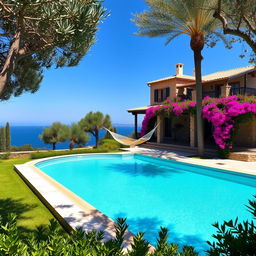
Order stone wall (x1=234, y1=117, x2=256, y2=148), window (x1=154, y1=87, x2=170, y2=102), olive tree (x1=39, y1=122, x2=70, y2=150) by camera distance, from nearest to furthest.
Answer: stone wall (x1=234, y1=117, x2=256, y2=148) → window (x1=154, y1=87, x2=170, y2=102) → olive tree (x1=39, y1=122, x2=70, y2=150)

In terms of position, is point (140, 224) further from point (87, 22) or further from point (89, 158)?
point (89, 158)

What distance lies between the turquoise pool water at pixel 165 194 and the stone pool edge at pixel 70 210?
2.45ft

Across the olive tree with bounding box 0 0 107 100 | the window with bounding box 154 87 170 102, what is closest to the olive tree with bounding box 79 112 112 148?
the window with bounding box 154 87 170 102

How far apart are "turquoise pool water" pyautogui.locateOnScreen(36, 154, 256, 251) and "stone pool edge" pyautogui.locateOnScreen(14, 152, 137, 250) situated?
29.4 inches

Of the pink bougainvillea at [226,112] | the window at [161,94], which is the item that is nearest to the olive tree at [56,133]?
the window at [161,94]

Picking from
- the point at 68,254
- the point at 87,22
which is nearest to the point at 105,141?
the point at 87,22

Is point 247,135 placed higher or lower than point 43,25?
lower

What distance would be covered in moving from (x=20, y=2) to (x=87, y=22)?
1.03 metres

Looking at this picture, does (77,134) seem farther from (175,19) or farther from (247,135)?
(247,135)

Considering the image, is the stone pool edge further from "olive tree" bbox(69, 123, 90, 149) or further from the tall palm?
"olive tree" bbox(69, 123, 90, 149)

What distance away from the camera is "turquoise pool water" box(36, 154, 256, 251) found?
16.0 ft

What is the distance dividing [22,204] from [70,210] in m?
1.59

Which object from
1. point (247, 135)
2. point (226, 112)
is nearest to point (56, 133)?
point (226, 112)

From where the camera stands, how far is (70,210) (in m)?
4.75
